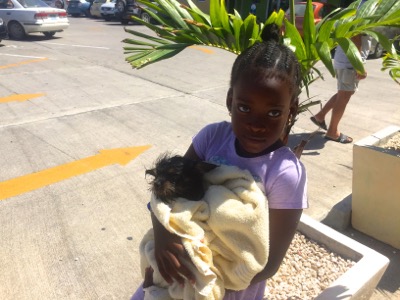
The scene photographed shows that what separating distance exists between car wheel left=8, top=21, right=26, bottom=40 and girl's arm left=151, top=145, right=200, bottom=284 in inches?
515

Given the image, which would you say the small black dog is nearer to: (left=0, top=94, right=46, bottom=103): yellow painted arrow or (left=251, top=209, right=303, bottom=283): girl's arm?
(left=251, top=209, right=303, bottom=283): girl's arm

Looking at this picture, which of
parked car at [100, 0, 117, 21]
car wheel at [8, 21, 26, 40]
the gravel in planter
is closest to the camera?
the gravel in planter

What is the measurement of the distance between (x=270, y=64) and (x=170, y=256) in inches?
27.3

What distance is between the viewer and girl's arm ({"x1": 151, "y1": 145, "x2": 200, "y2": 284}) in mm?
1228

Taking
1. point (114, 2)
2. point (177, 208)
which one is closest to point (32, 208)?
point (177, 208)

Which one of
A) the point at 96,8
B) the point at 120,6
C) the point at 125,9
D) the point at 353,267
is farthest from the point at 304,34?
the point at 96,8

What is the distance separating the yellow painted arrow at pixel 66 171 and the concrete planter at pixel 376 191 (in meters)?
2.34

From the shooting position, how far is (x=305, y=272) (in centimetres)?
232

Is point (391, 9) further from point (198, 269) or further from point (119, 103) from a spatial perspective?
point (119, 103)

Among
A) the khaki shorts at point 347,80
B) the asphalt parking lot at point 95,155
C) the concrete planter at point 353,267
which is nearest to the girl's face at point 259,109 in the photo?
the concrete planter at point 353,267

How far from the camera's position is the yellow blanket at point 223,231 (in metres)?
1.20

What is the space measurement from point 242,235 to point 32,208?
2.57 m

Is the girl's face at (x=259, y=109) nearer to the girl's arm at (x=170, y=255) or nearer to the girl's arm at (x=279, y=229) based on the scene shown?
the girl's arm at (x=279, y=229)

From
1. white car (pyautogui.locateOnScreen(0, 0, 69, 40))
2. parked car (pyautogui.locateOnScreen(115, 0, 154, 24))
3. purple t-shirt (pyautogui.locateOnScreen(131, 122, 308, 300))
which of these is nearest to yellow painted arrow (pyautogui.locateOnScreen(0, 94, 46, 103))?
purple t-shirt (pyautogui.locateOnScreen(131, 122, 308, 300))
